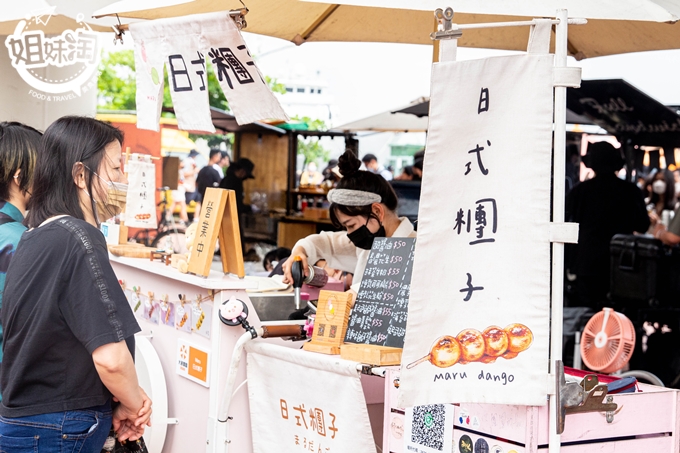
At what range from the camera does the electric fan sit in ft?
10.7

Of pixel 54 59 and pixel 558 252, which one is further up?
pixel 54 59

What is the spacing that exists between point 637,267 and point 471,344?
12.8 ft

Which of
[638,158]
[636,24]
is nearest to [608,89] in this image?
[638,158]

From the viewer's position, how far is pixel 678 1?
3021 mm

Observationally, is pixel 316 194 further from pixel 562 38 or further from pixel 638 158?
pixel 562 38

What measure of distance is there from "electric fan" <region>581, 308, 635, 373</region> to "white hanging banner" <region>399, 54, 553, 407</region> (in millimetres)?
1069

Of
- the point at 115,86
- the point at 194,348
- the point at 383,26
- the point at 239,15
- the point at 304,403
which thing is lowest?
the point at 304,403

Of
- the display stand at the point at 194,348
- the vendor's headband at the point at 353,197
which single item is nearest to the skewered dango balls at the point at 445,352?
the display stand at the point at 194,348

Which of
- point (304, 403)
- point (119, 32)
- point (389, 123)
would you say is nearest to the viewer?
point (304, 403)

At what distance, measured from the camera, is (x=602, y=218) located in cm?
671

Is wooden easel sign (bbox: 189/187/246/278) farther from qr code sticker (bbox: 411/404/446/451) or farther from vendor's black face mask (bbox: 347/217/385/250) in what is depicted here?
qr code sticker (bbox: 411/404/446/451)

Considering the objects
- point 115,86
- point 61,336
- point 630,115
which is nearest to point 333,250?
point 61,336

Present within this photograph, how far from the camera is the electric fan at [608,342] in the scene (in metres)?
3.27

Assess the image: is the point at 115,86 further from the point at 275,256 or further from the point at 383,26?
the point at 383,26
